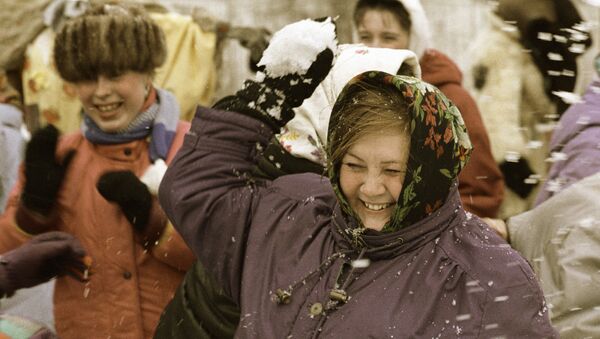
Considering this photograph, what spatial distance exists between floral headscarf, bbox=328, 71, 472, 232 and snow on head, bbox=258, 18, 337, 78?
0.29m

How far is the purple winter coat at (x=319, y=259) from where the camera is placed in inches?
97.1

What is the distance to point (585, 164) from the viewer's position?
12.4ft

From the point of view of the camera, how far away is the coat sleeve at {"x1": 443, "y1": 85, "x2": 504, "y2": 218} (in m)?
4.39

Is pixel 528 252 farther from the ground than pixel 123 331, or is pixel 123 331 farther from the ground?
pixel 528 252

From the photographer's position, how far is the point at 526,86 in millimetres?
5121

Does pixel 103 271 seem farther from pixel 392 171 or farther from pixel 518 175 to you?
pixel 518 175

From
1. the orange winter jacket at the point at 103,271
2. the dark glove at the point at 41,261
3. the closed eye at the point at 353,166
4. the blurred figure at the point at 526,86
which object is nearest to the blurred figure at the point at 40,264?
the dark glove at the point at 41,261

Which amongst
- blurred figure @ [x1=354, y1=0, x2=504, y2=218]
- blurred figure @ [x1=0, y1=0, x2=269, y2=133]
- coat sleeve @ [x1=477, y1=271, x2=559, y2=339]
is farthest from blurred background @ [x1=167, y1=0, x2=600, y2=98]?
coat sleeve @ [x1=477, y1=271, x2=559, y2=339]

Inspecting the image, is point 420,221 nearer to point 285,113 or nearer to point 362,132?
point 362,132

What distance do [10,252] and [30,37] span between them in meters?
2.94

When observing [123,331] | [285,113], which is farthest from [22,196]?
[285,113]

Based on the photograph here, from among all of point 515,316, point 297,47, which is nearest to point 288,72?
point 297,47

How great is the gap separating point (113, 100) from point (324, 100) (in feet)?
3.81

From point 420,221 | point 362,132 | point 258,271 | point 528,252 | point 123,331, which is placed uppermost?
point 362,132
